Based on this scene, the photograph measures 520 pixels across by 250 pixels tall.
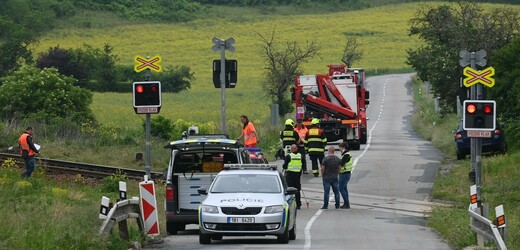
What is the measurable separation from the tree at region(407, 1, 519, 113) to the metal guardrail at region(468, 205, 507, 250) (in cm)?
3388

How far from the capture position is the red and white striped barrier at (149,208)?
22.0 meters

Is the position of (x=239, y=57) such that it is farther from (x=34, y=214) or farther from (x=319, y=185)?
(x=34, y=214)

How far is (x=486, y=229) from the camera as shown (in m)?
19.5

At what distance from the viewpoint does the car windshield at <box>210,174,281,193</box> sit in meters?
22.3

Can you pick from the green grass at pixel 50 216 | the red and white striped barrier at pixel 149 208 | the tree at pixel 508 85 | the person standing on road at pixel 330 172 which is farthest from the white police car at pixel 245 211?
the tree at pixel 508 85

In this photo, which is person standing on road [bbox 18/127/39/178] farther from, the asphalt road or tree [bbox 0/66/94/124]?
tree [bbox 0/66/94/124]

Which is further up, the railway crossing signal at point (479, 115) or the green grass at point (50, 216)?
the railway crossing signal at point (479, 115)

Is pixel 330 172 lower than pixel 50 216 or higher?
higher

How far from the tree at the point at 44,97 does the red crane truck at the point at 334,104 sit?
1081 centimetres

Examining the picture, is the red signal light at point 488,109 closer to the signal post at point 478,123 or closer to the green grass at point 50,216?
the signal post at point 478,123

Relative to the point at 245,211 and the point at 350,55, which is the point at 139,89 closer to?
the point at 245,211

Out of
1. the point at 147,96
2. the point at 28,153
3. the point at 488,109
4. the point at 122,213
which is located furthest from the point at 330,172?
the point at 122,213

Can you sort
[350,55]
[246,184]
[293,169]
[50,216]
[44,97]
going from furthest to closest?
1. [350,55]
2. [44,97]
3. [293,169]
4. [246,184]
5. [50,216]

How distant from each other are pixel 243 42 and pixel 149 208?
319ft
